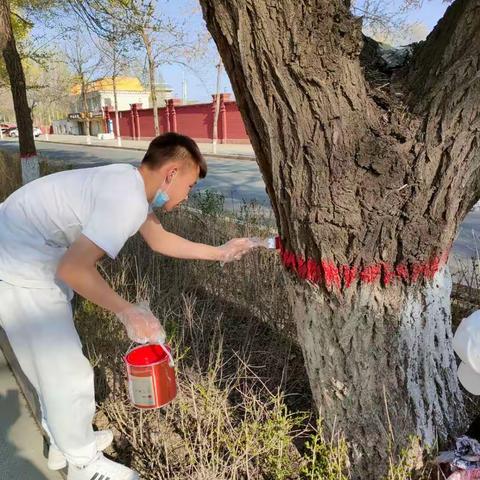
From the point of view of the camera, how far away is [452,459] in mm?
1945

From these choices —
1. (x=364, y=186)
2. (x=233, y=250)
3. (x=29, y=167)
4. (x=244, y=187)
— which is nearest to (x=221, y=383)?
(x=233, y=250)

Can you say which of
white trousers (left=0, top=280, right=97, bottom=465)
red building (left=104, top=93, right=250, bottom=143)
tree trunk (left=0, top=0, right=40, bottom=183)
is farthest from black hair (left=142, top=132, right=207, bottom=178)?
red building (left=104, top=93, right=250, bottom=143)

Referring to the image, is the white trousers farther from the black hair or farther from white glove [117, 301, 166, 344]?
the black hair

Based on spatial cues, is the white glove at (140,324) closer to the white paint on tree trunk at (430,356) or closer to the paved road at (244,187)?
the white paint on tree trunk at (430,356)

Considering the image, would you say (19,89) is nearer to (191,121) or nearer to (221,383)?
(221,383)

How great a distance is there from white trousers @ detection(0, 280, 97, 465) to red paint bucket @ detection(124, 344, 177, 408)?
0.33 m

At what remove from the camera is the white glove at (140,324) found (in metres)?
1.99

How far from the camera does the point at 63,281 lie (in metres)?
2.07

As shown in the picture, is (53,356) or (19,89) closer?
(53,356)

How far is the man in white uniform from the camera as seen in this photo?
2.08 m

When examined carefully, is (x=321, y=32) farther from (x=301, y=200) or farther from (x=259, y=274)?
(x=259, y=274)

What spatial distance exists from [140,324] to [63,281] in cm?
37

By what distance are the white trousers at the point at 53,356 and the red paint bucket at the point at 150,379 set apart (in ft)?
1.08

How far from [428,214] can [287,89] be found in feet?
2.21
